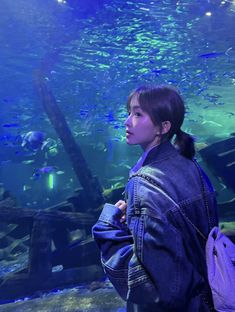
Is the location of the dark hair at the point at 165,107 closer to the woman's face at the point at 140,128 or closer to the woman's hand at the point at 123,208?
the woman's face at the point at 140,128

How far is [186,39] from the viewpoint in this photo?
1548 centimetres

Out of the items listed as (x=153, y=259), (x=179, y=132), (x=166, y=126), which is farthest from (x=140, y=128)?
(x=153, y=259)

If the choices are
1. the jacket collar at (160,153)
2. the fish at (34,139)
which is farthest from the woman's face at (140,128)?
the fish at (34,139)

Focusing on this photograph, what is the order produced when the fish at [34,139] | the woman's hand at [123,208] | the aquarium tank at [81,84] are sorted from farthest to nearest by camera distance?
the fish at [34,139]
the aquarium tank at [81,84]
the woman's hand at [123,208]

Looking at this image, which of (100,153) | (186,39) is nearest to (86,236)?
(186,39)

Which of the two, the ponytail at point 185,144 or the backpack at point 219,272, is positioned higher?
the ponytail at point 185,144

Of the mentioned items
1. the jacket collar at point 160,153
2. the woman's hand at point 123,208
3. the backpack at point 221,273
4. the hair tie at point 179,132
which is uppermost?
the hair tie at point 179,132

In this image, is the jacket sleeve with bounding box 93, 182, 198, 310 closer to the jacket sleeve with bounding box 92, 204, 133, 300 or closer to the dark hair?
the jacket sleeve with bounding box 92, 204, 133, 300

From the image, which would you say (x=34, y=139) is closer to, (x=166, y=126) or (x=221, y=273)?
(x=166, y=126)

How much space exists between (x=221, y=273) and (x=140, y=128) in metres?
1.36

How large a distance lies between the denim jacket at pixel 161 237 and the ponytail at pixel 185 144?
108mm

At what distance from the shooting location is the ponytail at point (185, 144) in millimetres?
2648

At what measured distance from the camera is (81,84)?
22109mm

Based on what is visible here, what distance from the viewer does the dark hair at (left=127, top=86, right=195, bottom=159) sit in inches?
103
